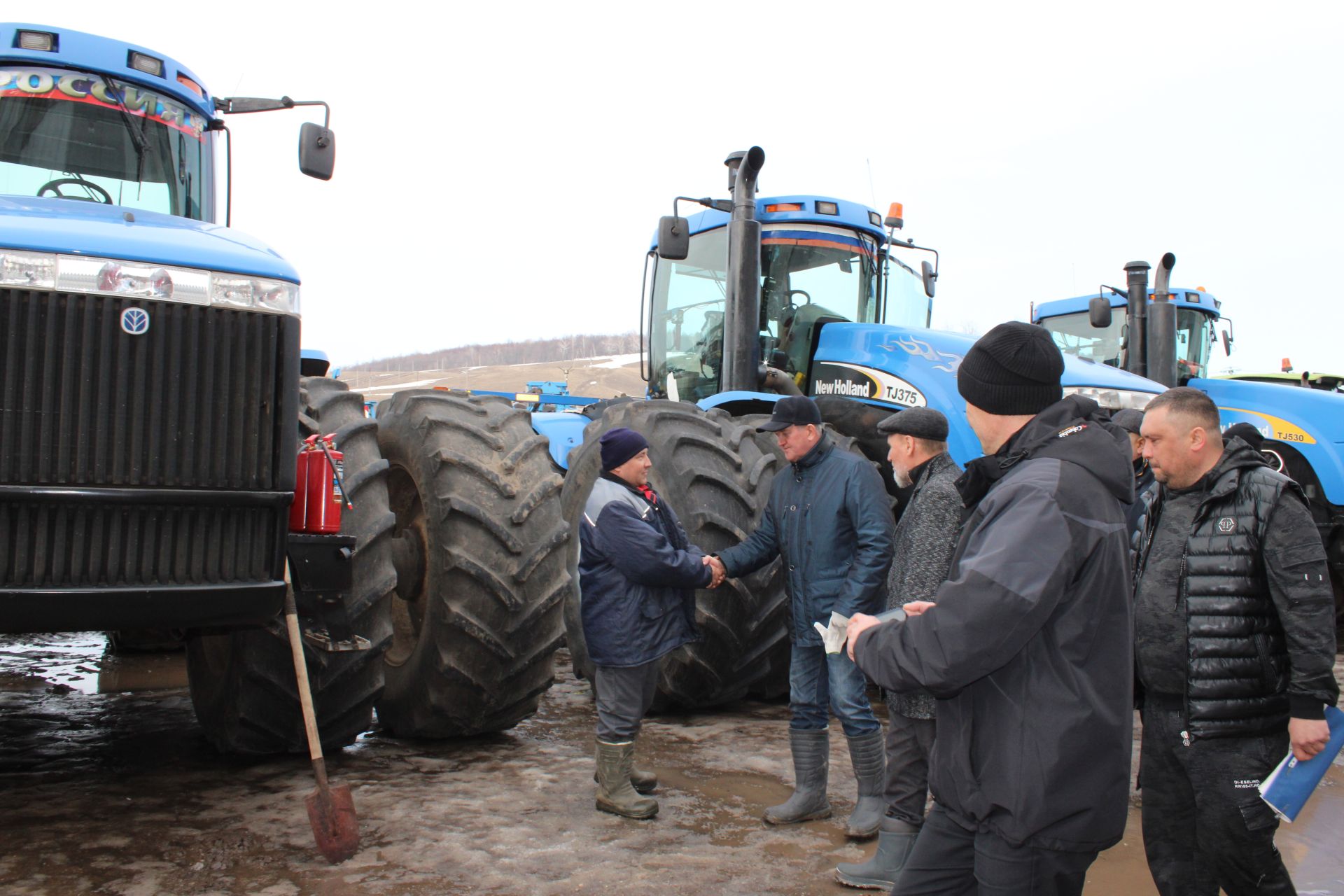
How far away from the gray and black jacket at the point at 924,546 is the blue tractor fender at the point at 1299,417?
220 inches

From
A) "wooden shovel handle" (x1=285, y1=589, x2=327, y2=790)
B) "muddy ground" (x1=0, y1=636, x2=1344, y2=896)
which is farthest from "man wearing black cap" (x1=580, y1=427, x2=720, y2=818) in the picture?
"wooden shovel handle" (x1=285, y1=589, x2=327, y2=790)

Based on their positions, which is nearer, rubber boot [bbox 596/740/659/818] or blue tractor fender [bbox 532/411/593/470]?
rubber boot [bbox 596/740/659/818]

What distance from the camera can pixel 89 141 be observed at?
491cm

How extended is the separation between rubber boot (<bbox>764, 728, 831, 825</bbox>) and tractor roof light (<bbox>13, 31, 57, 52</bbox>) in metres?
4.38

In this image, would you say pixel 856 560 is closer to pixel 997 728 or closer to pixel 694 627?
pixel 694 627

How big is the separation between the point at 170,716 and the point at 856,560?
3.62 meters

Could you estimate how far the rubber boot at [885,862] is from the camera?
3.62 m

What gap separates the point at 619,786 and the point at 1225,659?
2.23 metres

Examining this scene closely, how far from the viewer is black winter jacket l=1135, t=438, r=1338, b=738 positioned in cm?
300

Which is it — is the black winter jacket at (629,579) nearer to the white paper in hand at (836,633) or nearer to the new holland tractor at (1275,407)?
the white paper in hand at (836,633)

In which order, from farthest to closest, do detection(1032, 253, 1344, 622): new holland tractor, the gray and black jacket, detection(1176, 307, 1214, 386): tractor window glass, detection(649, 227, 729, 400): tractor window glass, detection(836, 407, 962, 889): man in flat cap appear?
detection(1176, 307, 1214, 386): tractor window glass, detection(1032, 253, 1344, 622): new holland tractor, detection(649, 227, 729, 400): tractor window glass, the gray and black jacket, detection(836, 407, 962, 889): man in flat cap

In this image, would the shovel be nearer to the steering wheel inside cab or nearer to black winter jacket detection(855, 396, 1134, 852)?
black winter jacket detection(855, 396, 1134, 852)

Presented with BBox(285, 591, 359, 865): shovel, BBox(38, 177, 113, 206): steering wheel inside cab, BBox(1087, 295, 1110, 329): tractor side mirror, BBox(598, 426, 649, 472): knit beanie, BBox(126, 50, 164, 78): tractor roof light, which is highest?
BBox(126, 50, 164, 78): tractor roof light

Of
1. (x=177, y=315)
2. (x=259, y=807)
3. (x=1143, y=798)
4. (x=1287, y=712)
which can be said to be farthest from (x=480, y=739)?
(x=1287, y=712)
